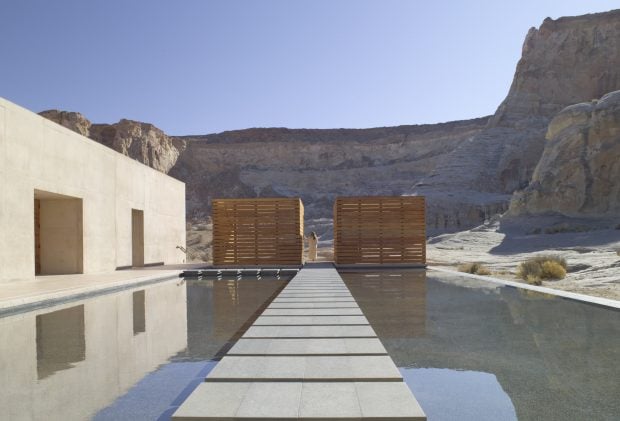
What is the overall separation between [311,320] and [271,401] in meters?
2.01

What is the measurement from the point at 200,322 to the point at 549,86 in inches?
1904

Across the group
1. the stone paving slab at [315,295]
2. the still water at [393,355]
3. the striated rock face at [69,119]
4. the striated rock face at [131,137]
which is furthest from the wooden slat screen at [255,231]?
the striated rock face at [131,137]

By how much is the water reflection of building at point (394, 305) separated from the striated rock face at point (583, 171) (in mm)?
20068

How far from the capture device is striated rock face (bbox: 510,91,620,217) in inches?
982

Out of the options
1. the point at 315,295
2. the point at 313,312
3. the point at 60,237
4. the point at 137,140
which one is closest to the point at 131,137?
the point at 137,140

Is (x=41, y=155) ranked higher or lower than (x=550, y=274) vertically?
higher

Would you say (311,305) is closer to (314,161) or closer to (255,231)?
(255,231)

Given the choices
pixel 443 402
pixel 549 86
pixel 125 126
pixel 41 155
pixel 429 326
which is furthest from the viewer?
pixel 125 126

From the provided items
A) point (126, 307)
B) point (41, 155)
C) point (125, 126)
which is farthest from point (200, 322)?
point (125, 126)

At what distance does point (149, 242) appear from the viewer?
15.2 meters

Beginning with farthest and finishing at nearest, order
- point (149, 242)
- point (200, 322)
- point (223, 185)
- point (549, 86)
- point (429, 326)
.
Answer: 1. point (223, 185)
2. point (549, 86)
3. point (149, 242)
4. point (200, 322)
5. point (429, 326)

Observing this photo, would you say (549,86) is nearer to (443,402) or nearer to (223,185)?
(223,185)

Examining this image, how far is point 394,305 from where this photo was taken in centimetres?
607

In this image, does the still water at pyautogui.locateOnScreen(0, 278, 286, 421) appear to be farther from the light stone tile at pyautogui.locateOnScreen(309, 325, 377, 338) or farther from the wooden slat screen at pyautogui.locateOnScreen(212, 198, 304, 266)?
the wooden slat screen at pyautogui.locateOnScreen(212, 198, 304, 266)
